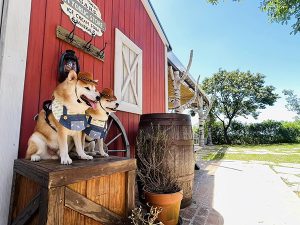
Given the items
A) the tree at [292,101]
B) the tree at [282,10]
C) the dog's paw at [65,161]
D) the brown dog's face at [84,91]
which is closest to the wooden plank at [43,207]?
the dog's paw at [65,161]

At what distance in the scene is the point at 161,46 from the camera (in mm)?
4582

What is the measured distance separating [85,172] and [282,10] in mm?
4856

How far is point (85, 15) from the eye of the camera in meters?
2.18

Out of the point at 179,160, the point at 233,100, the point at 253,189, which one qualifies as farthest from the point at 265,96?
the point at 179,160

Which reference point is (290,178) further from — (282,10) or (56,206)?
(56,206)

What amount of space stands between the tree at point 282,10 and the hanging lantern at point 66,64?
150 inches

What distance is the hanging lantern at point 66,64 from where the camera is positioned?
178cm

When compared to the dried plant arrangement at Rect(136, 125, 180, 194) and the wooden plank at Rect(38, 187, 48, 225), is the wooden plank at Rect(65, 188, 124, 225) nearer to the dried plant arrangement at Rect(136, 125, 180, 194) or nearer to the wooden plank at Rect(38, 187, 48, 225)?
the wooden plank at Rect(38, 187, 48, 225)

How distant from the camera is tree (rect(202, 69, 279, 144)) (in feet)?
59.7

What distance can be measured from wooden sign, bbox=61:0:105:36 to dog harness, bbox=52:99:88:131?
1.25 metres

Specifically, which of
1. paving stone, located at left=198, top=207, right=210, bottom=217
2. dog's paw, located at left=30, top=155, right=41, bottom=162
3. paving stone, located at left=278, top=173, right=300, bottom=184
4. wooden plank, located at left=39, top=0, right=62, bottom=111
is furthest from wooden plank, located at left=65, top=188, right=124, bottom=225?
paving stone, located at left=278, top=173, right=300, bottom=184

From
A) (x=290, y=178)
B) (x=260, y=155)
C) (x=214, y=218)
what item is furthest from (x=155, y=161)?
(x=260, y=155)

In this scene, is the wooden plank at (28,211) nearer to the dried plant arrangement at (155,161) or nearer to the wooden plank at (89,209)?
the wooden plank at (89,209)

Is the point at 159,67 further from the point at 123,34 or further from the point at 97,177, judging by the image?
the point at 97,177
